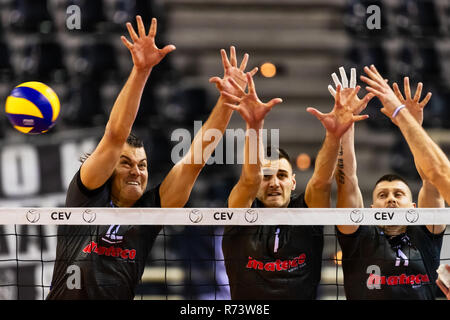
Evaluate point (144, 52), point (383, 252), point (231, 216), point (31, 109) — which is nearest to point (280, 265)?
point (231, 216)

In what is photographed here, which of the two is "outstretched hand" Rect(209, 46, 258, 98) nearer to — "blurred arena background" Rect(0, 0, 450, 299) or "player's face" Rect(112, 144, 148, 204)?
"player's face" Rect(112, 144, 148, 204)

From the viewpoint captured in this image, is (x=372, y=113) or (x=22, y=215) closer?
(x=22, y=215)

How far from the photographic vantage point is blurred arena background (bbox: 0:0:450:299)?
32.2ft

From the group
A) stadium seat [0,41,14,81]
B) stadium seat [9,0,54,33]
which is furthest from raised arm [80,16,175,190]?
stadium seat [9,0,54,33]

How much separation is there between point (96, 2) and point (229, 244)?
6.49m

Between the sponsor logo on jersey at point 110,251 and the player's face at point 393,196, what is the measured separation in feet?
5.42

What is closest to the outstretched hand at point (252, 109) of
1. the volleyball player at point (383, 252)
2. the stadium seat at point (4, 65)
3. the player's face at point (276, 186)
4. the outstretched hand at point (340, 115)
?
the outstretched hand at point (340, 115)

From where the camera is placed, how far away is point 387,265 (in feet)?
16.6

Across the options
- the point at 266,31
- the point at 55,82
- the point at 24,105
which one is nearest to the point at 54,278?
the point at 24,105

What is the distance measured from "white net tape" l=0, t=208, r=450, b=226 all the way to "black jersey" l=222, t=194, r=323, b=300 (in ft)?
0.71

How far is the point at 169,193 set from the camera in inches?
202

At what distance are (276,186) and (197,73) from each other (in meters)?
6.41

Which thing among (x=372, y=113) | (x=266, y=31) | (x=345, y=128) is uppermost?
(x=266, y=31)
